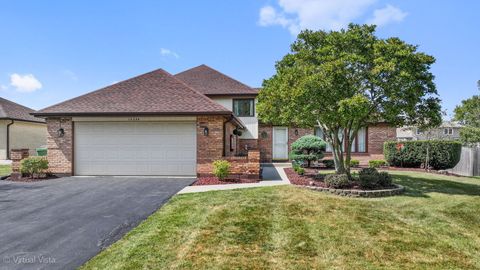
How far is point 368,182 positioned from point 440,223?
2.88 metres

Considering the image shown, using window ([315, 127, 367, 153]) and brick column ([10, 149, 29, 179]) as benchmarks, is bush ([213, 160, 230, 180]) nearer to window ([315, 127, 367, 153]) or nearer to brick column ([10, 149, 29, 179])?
brick column ([10, 149, 29, 179])

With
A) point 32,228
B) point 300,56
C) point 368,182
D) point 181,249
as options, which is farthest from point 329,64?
point 32,228

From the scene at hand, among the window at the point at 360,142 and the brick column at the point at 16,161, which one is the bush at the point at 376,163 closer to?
the window at the point at 360,142

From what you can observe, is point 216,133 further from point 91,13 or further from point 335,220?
point 91,13

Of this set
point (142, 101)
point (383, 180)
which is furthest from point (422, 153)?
point (142, 101)

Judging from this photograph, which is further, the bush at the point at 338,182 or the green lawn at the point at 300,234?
the bush at the point at 338,182

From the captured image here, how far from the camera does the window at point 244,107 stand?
1989 centimetres

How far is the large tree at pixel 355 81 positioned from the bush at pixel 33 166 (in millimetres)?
10032

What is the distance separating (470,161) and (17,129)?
1267 inches

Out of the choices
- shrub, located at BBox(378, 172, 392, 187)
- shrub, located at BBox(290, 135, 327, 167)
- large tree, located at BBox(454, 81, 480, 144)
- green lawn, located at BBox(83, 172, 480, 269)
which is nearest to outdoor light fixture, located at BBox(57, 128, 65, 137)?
green lawn, located at BBox(83, 172, 480, 269)

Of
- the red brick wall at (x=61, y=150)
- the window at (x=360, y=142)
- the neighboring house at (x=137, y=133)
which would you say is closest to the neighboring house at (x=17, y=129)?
the red brick wall at (x=61, y=150)

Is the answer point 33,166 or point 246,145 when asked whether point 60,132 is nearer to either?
point 33,166

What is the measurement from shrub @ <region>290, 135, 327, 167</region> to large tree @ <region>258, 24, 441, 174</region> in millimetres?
5197

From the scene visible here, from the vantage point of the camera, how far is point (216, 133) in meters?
11.5
